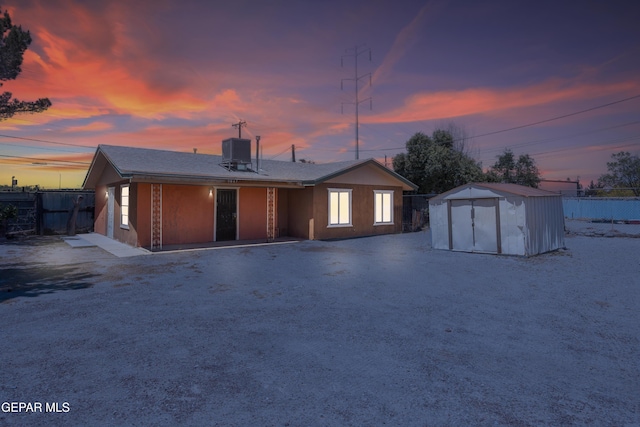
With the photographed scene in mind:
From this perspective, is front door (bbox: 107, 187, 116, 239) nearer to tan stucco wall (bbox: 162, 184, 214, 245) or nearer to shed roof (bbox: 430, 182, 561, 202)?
tan stucco wall (bbox: 162, 184, 214, 245)

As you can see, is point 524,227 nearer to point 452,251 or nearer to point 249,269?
point 452,251

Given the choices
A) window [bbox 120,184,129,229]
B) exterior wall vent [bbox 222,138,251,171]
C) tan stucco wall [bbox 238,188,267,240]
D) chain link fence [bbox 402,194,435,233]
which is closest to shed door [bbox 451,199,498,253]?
chain link fence [bbox 402,194,435,233]

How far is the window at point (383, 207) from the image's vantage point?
20109mm

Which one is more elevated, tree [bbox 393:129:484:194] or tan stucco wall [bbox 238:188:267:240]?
tree [bbox 393:129:484:194]

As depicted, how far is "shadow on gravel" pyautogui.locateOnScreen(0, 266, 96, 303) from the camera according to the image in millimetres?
7293

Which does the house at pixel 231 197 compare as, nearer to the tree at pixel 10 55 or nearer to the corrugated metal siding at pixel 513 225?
the tree at pixel 10 55

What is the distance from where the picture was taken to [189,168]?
1555 centimetres

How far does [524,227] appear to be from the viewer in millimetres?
12445

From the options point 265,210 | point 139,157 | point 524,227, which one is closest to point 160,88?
point 139,157

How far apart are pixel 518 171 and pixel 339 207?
25973 mm

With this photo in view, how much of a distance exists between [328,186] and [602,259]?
11.2 m

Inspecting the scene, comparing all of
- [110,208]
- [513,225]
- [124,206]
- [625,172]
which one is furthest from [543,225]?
[625,172]

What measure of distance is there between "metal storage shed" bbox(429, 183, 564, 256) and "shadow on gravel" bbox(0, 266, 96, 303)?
1233 cm

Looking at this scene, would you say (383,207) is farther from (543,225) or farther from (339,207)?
(543,225)
